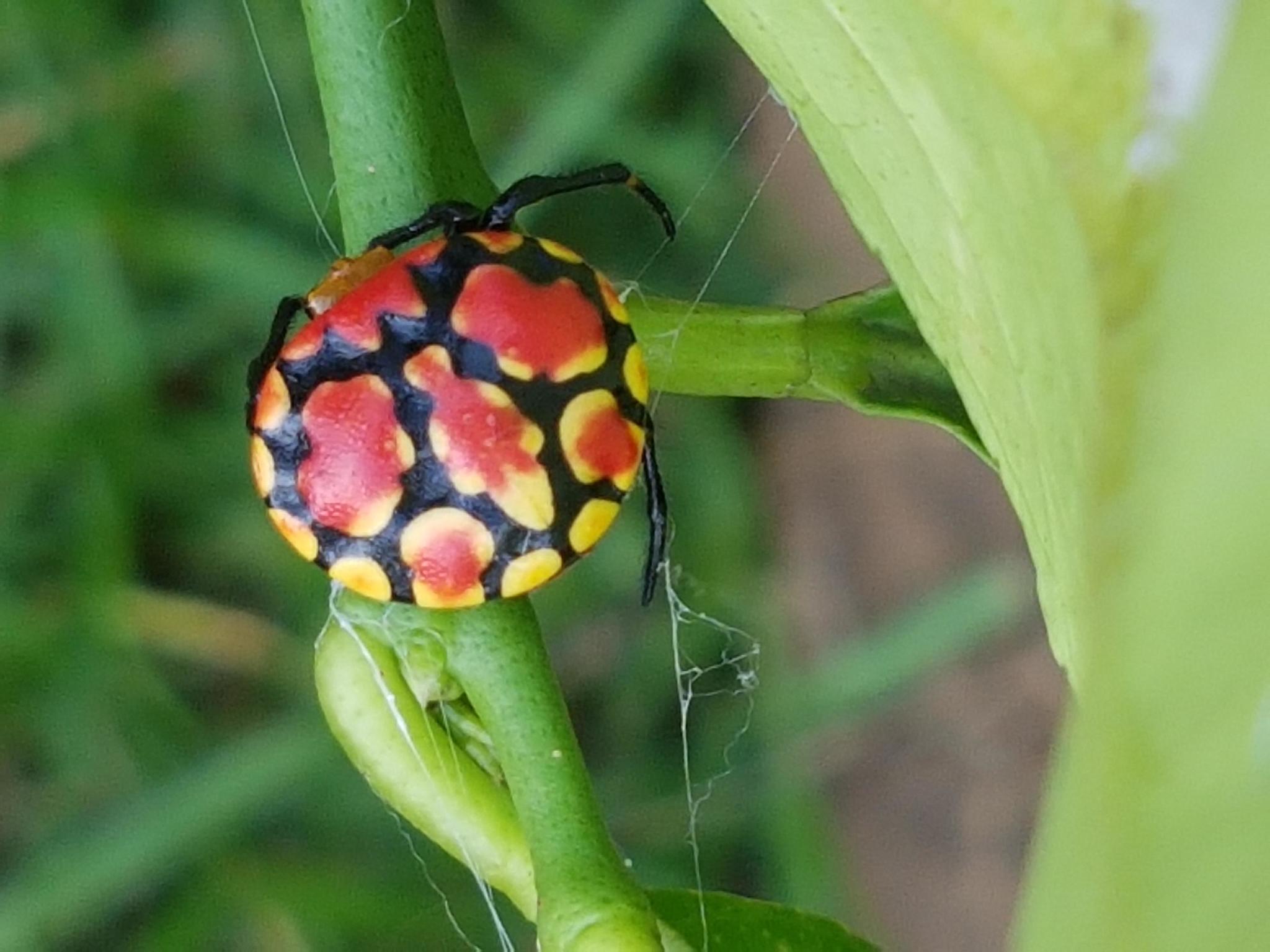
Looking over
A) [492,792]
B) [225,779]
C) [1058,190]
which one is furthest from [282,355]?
[225,779]

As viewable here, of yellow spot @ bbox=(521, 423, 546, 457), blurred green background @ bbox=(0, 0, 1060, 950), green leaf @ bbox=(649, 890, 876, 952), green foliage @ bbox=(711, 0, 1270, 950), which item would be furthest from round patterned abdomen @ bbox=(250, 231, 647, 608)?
blurred green background @ bbox=(0, 0, 1060, 950)

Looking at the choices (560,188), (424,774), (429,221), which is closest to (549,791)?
(424,774)

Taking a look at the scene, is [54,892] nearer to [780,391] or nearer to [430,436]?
[430,436]

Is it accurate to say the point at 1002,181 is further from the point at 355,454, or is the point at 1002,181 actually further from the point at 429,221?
the point at 355,454

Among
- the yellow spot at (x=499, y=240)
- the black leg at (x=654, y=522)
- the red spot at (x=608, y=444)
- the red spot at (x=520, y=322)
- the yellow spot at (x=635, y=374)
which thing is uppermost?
the yellow spot at (x=499, y=240)

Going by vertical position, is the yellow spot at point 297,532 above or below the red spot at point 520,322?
below

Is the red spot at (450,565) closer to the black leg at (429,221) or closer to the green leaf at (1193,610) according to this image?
the black leg at (429,221)

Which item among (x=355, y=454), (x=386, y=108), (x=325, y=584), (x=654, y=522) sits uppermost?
(x=386, y=108)

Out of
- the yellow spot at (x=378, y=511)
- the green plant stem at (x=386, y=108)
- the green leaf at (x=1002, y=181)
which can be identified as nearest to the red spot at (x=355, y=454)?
the yellow spot at (x=378, y=511)
